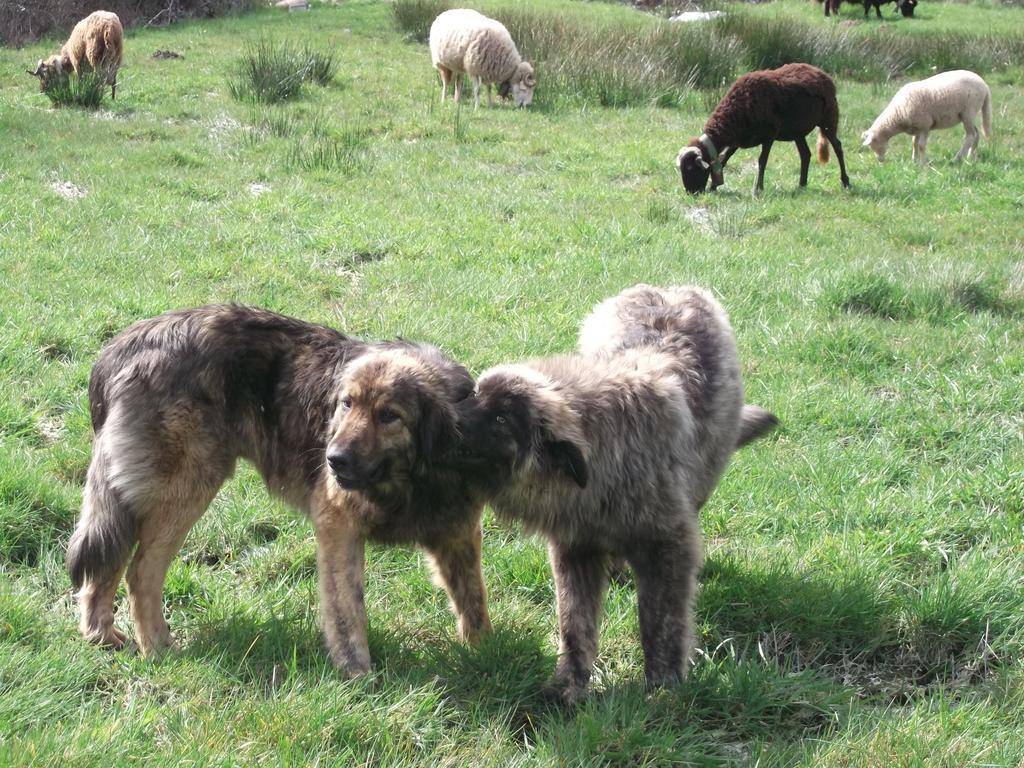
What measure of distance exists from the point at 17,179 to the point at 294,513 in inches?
308

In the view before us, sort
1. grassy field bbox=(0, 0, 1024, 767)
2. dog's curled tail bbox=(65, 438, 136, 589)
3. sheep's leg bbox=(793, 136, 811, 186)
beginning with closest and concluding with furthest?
grassy field bbox=(0, 0, 1024, 767) < dog's curled tail bbox=(65, 438, 136, 589) < sheep's leg bbox=(793, 136, 811, 186)

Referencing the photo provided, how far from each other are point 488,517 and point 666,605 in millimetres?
1506

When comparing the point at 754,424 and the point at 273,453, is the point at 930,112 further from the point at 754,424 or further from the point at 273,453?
the point at 273,453

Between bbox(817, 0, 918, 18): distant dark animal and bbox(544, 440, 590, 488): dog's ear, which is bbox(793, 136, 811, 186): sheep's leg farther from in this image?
bbox(817, 0, 918, 18): distant dark animal

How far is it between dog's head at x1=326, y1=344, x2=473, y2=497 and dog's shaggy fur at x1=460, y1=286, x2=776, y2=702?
0.45ft

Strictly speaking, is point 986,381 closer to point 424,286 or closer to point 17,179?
point 424,286

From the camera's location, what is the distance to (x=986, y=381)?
6.72 metres

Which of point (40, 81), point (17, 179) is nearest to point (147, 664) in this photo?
point (17, 179)

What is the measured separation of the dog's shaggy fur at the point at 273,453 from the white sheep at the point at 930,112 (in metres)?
13.5

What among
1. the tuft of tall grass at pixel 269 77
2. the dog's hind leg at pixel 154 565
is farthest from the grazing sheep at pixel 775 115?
the dog's hind leg at pixel 154 565

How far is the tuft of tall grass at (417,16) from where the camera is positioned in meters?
26.3

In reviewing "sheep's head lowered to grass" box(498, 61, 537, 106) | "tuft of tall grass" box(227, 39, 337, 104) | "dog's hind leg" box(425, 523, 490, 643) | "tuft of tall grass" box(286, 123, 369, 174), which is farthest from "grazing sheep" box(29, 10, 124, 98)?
"dog's hind leg" box(425, 523, 490, 643)

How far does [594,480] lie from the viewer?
13.5 ft

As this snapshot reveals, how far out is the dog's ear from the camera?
13.0 feet
